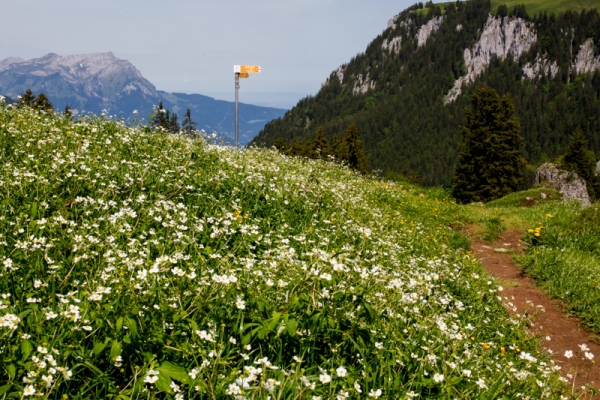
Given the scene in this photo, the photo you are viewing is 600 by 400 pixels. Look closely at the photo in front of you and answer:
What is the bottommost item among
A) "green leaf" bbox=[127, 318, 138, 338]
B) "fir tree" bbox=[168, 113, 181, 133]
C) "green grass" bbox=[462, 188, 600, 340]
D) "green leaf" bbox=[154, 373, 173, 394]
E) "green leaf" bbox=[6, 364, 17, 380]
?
"green grass" bbox=[462, 188, 600, 340]

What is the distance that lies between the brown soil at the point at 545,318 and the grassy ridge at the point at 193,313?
504mm

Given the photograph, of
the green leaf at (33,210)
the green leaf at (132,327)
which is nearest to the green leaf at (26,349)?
the green leaf at (132,327)

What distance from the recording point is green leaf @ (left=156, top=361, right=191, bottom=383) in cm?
253

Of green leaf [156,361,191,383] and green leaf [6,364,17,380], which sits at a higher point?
green leaf [6,364,17,380]

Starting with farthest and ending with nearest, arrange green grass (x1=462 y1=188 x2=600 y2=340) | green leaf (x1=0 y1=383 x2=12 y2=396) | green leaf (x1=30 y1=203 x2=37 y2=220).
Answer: green grass (x1=462 y1=188 x2=600 y2=340)
green leaf (x1=30 y1=203 x2=37 y2=220)
green leaf (x1=0 y1=383 x2=12 y2=396)

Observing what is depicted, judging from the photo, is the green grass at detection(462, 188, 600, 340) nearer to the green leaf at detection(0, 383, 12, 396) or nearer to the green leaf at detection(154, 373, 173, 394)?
the green leaf at detection(154, 373, 173, 394)

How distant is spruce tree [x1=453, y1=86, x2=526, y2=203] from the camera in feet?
146

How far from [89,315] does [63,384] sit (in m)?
0.44

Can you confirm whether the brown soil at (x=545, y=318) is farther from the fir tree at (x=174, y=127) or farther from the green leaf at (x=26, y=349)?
the fir tree at (x=174, y=127)

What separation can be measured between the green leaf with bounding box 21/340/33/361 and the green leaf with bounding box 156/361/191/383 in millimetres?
709

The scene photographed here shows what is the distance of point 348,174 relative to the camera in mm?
15797

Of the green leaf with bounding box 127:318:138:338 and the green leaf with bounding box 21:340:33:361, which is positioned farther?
the green leaf with bounding box 127:318:138:338

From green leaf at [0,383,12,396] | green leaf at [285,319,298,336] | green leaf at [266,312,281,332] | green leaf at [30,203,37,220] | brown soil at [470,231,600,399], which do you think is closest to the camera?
green leaf at [0,383,12,396]

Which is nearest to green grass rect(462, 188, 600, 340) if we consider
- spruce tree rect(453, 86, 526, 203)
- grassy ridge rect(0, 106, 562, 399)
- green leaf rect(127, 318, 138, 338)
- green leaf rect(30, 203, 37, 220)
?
grassy ridge rect(0, 106, 562, 399)
